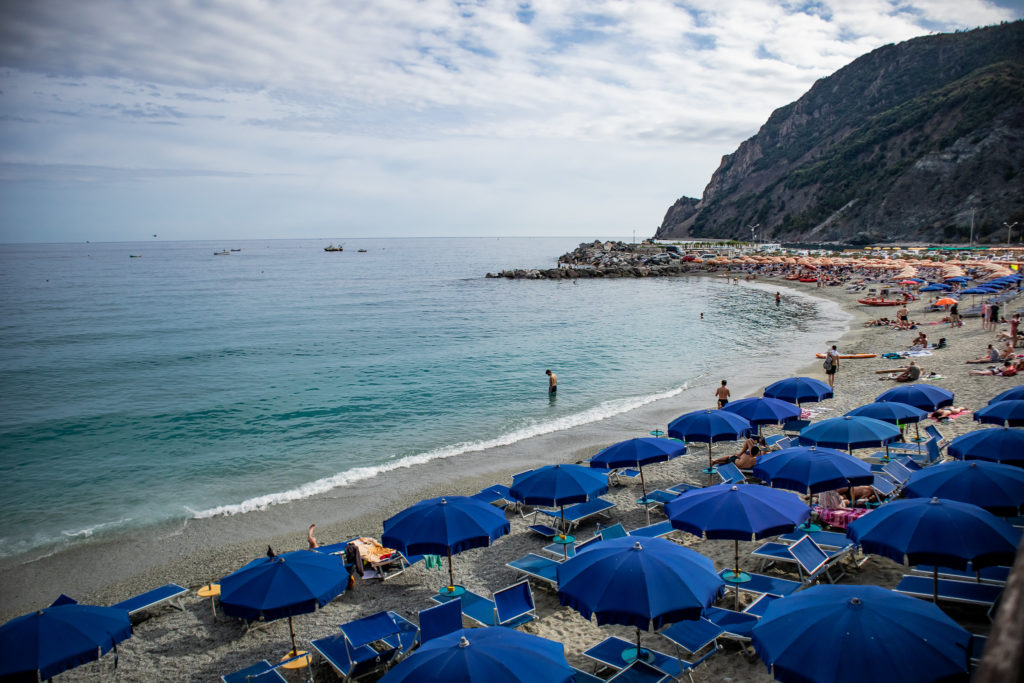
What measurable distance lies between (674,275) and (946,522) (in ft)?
273

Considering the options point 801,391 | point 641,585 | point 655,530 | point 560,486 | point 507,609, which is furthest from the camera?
point 801,391

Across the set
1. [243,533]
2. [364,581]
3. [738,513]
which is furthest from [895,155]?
[364,581]

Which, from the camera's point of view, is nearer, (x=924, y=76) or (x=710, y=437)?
(x=710, y=437)

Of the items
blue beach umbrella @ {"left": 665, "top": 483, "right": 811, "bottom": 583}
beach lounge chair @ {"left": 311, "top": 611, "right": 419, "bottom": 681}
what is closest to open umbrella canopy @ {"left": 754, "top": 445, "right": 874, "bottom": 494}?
blue beach umbrella @ {"left": 665, "top": 483, "right": 811, "bottom": 583}

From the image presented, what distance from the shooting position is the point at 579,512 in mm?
12742

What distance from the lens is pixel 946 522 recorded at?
7.26 m

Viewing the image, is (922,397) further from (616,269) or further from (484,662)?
(616,269)

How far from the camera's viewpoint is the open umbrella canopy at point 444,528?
915 cm

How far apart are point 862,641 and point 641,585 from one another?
86.4 inches

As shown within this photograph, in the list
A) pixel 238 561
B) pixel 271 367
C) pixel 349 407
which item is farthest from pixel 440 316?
pixel 238 561

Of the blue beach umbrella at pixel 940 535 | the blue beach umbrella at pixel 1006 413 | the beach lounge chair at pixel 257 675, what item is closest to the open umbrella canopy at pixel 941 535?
the blue beach umbrella at pixel 940 535

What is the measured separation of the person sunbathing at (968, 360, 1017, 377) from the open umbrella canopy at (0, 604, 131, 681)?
24.2 meters

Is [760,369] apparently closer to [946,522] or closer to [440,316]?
[946,522]

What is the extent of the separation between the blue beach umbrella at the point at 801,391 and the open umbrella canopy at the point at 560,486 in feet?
22.9
